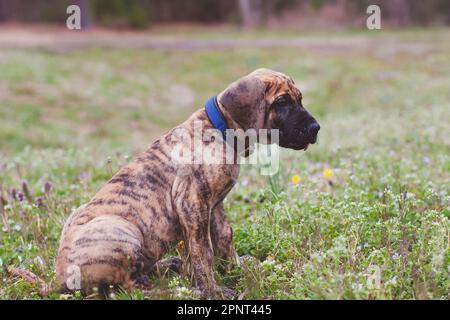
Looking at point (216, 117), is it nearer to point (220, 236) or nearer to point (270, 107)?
point (270, 107)

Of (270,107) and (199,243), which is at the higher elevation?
(270,107)

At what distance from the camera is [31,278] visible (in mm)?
4816

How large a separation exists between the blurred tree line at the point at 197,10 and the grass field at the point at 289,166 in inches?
552

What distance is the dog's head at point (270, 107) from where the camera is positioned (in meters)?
4.58

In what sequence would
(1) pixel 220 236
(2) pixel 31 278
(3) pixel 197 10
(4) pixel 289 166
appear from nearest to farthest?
(2) pixel 31 278
(1) pixel 220 236
(4) pixel 289 166
(3) pixel 197 10

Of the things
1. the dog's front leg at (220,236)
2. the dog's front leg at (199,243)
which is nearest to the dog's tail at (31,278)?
the dog's front leg at (199,243)

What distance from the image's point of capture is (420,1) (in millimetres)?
44094

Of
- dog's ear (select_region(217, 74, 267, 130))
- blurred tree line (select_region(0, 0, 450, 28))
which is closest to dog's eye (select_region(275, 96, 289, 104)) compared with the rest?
dog's ear (select_region(217, 74, 267, 130))

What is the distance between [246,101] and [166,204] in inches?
39.2

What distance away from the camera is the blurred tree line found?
40562mm

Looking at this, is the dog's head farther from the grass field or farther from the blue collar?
the grass field

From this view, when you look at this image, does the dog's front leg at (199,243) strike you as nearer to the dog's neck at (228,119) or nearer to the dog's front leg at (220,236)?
the dog's front leg at (220,236)

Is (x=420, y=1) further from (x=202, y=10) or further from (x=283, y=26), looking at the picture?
(x=202, y=10)

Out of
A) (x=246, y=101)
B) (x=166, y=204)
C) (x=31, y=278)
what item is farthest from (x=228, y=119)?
(x=31, y=278)
